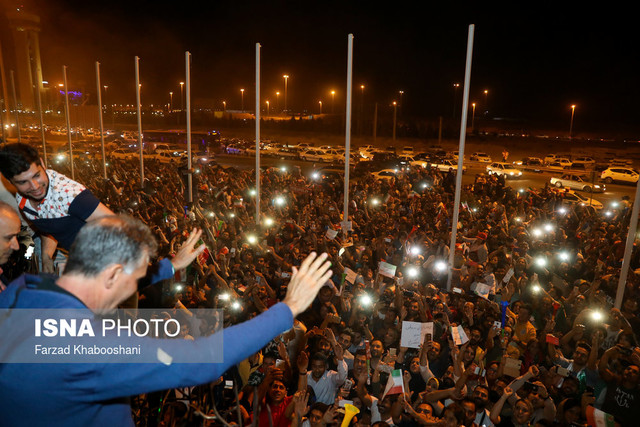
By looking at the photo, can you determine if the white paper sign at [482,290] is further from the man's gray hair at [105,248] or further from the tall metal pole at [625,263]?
the man's gray hair at [105,248]

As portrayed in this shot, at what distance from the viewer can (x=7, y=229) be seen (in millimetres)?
2283

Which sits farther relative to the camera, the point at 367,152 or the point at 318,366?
the point at 367,152

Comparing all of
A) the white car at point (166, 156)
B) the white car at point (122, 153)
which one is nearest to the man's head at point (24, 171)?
the white car at point (166, 156)

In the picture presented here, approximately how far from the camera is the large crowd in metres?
4.70

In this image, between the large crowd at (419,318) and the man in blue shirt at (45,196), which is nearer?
the man in blue shirt at (45,196)

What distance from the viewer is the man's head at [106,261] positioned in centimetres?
167

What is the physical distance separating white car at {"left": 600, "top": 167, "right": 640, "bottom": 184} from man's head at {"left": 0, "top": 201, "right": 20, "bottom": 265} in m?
34.6

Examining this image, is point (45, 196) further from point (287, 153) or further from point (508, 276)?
point (287, 153)

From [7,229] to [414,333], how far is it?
476 centimetres

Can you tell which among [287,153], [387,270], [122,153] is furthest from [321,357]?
[287,153]

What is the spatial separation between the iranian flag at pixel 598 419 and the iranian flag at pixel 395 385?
73.2 inches

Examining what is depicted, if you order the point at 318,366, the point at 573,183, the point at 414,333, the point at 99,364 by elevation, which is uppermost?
the point at 99,364

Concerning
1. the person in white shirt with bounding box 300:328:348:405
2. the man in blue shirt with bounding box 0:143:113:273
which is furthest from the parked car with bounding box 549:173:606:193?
the man in blue shirt with bounding box 0:143:113:273

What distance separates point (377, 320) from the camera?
7074 millimetres
